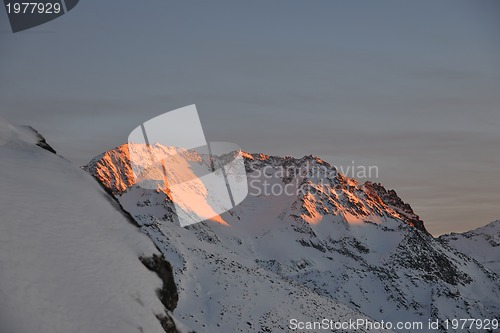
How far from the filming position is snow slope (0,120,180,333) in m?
14.3

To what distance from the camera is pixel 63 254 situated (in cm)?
1639

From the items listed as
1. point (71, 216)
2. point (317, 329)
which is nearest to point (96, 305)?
point (71, 216)

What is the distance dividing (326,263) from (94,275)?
187 m

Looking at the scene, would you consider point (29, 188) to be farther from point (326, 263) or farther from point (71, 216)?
point (326, 263)

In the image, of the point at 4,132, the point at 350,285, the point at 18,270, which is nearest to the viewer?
the point at 18,270

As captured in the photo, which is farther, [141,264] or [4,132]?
[4,132]

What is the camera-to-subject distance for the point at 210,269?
6575 centimetres

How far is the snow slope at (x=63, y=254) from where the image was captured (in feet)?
46.9

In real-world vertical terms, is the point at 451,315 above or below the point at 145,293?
below

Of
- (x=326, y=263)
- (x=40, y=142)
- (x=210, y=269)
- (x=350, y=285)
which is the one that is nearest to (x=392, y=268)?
(x=326, y=263)

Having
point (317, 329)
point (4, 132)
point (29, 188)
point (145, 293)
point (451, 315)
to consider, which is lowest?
point (451, 315)

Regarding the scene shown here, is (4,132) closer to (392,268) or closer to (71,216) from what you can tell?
(71,216)

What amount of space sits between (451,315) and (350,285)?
28.7m

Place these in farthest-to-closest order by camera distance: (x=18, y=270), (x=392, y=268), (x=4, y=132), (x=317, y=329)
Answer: (x=392, y=268) < (x=317, y=329) < (x=4, y=132) < (x=18, y=270)
